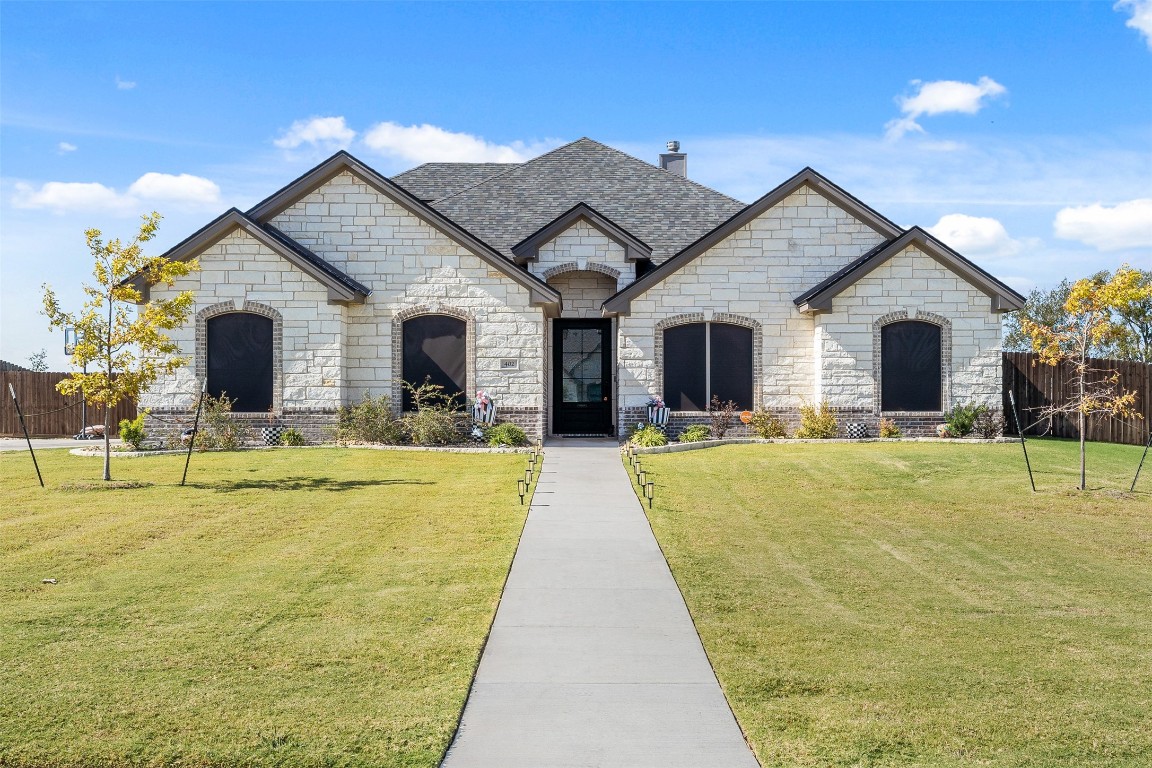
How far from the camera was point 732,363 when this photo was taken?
21375 mm

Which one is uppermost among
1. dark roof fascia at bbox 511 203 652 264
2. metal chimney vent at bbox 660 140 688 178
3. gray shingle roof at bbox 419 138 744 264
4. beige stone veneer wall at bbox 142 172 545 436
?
metal chimney vent at bbox 660 140 688 178

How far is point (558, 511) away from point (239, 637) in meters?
6.10

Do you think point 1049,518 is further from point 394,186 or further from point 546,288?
point 394,186

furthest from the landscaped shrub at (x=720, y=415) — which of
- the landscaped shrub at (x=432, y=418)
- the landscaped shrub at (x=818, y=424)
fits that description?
the landscaped shrub at (x=432, y=418)

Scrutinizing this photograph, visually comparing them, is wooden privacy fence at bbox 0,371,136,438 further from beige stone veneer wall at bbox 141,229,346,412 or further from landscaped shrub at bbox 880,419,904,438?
landscaped shrub at bbox 880,419,904,438

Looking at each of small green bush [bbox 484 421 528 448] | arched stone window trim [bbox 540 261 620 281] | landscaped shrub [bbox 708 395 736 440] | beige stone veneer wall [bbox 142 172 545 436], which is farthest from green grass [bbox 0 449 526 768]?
arched stone window trim [bbox 540 261 620 281]

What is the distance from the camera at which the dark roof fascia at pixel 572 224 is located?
2227 cm

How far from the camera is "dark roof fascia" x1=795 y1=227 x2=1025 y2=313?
2061 centimetres

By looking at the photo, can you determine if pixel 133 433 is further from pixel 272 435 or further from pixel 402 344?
pixel 402 344

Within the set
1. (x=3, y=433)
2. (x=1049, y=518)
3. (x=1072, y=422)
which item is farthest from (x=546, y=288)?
(x=3, y=433)

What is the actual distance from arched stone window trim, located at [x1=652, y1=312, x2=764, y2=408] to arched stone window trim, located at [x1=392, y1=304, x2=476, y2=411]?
4.07 m

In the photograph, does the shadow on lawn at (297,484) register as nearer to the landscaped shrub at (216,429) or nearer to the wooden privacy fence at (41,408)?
the landscaped shrub at (216,429)

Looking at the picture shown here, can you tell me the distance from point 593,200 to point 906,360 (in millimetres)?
9486

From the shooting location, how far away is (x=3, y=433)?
28969mm
